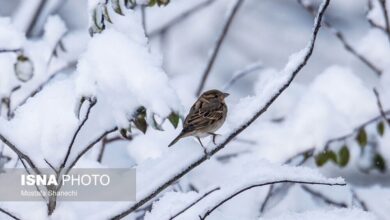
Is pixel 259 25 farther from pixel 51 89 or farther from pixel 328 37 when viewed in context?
pixel 51 89

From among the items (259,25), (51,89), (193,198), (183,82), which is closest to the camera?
(193,198)

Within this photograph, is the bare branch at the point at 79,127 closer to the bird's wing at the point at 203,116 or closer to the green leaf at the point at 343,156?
the bird's wing at the point at 203,116

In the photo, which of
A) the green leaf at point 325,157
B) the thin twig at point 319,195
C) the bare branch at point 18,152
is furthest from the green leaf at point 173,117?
the green leaf at point 325,157

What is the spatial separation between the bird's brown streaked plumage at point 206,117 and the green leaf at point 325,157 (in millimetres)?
543

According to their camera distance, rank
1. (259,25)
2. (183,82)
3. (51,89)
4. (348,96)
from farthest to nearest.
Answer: (259,25)
(183,82)
(348,96)
(51,89)

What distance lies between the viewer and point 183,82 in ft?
17.0

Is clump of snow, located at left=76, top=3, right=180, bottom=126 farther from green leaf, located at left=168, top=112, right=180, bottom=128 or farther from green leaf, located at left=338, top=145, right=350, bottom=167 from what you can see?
green leaf, located at left=338, top=145, right=350, bottom=167

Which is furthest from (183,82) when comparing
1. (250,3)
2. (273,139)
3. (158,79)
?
(250,3)

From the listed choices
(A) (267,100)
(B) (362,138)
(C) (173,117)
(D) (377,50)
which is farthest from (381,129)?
(C) (173,117)

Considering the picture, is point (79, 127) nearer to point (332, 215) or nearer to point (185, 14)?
point (332, 215)

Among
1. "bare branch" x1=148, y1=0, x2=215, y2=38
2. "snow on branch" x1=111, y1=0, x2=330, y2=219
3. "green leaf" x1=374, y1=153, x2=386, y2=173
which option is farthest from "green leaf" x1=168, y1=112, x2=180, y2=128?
"bare branch" x1=148, y1=0, x2=215, y2=38

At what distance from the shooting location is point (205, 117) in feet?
11.7

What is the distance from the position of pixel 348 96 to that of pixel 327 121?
0.36m

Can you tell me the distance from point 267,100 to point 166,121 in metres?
1.37
